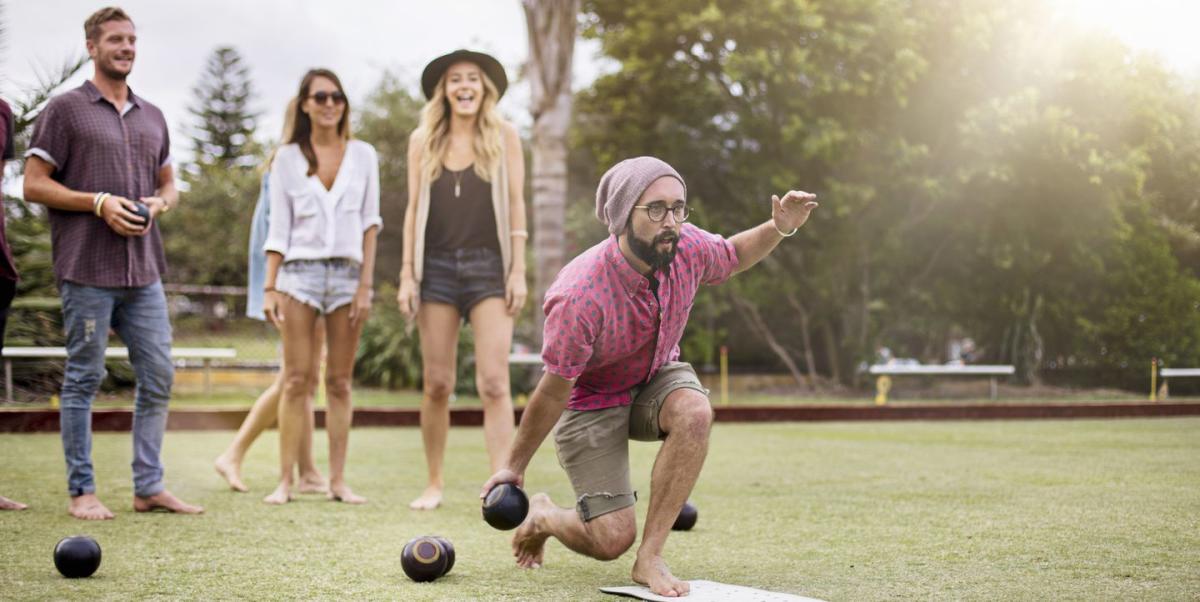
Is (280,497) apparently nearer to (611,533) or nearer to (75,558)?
(75,558)

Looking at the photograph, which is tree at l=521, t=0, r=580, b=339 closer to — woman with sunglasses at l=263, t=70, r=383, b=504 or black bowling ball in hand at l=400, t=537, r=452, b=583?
woman with sunglasses at l=263, t=70, r=383, b=504

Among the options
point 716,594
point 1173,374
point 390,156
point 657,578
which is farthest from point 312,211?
point 390,156

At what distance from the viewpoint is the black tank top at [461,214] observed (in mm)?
5617

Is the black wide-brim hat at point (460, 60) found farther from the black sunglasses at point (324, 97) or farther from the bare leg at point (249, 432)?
the bare leg at point (249, 432)

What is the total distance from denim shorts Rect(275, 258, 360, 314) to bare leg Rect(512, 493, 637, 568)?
221 cm

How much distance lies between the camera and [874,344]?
19.0 metres

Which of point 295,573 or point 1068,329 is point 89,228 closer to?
point 295,573

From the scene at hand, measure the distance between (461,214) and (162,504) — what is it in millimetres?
1814

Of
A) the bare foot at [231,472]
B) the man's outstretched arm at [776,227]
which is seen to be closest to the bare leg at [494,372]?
the bare foot at [231,472]

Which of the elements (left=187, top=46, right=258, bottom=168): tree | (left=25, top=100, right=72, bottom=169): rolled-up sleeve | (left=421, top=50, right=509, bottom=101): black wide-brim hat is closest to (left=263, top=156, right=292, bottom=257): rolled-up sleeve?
(left=421, top=50, right=509, bottom=101): black wide-brim hat

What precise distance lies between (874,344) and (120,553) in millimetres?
16004

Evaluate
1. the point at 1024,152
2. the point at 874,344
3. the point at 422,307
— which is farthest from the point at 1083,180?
the point at 422,307

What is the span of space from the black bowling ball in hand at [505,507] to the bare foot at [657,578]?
0.39m

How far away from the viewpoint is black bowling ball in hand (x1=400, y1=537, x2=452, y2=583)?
3.62 meters
